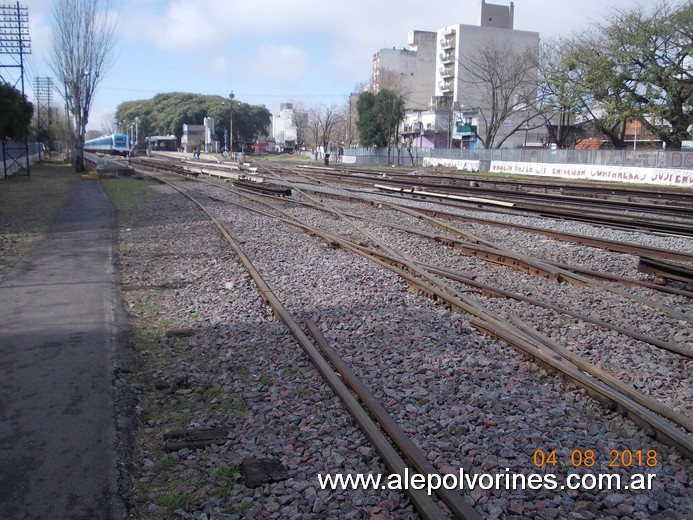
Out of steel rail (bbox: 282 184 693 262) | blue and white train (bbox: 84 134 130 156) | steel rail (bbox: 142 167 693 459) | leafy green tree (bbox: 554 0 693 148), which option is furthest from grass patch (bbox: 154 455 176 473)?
blue and white train (bbox: 84 134 130 156)

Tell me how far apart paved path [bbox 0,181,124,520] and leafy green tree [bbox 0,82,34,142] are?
28596 mm

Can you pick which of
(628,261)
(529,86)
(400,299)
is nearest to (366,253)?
(400,299)

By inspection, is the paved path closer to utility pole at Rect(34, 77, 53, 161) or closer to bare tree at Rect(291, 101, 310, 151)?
utility pole at Rect(34, 77, 53, 161)

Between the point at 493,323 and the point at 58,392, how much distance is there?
15.0 feet

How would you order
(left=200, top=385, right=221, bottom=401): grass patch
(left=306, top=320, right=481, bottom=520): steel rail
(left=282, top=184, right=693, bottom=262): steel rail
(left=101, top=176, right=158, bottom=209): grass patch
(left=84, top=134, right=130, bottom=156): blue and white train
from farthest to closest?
(left=84, top=134, right=130, bottom=156): blue and white train, (left=101, top=176, right=158, bottom=209): grass patch, (left=282, top=184, right=693, bottom=262): steel rail, (left=200, top=385, right=221, bottom=401): grass patch, (left=306, top=320, right=481, bottom=520): steel rail

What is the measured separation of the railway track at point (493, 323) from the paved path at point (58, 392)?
8.44 feet

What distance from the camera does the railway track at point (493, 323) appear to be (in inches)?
187

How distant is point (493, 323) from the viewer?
7.09 m

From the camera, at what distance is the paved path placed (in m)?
3.86

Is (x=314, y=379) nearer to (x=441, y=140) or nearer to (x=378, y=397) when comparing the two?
(x=378, y=397)

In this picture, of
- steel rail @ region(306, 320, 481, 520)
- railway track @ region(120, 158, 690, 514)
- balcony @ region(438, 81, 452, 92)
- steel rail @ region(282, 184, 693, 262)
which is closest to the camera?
steel rail @ region(306, 320, 481, 520)

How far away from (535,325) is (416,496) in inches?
158

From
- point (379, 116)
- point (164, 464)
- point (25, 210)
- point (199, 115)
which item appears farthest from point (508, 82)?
point (199, 115)

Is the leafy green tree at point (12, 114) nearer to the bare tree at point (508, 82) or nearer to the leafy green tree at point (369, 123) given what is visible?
the bare tree at point (508, 82)
